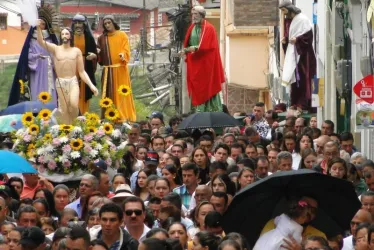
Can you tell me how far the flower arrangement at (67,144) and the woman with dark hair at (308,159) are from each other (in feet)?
9.19

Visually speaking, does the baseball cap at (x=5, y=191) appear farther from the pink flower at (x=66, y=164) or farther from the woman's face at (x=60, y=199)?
the pink flower at (x=66, y=164)

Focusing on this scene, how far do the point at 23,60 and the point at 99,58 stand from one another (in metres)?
1.26

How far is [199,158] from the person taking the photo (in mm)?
19344

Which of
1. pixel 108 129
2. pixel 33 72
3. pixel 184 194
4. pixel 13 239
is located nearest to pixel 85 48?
pixel 33 72

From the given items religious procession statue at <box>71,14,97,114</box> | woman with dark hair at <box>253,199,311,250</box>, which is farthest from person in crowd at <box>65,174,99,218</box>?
religious procession statue at <box>71,14,97,114</box>

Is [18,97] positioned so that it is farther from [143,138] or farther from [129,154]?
[129,154]

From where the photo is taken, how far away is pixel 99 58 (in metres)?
26.7

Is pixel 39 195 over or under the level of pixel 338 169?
under

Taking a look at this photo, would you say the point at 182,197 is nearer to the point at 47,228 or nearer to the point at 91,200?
the point at 91,200

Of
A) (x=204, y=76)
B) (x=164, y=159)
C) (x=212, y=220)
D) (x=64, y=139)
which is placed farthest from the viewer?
(x=204, y=76)

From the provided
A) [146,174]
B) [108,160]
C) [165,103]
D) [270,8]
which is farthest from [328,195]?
[165,103]

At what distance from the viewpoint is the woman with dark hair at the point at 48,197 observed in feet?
55.4

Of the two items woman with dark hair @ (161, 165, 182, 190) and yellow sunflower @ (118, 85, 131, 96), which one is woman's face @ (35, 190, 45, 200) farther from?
yellow sunflower @ (118, 85, 131, 96)

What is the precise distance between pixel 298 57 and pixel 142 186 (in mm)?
11821
